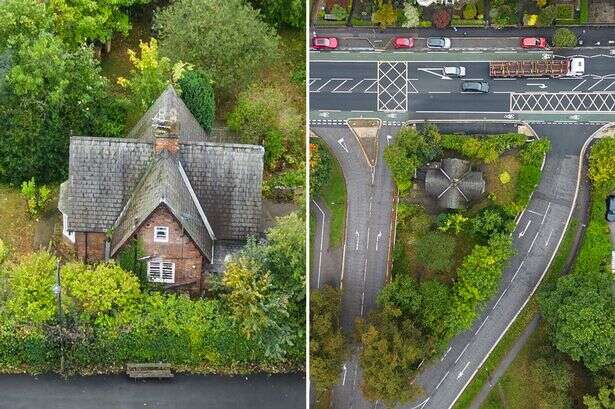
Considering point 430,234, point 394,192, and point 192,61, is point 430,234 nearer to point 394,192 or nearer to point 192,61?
point 394,192

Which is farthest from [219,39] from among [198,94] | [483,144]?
[483,144]

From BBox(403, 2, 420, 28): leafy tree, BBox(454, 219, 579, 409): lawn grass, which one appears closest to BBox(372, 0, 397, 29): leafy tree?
BBox(403, 2, 420, 28): leafy tree

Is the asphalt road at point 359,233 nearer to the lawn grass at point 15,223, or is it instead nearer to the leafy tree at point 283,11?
the leafy tree at point 283,11

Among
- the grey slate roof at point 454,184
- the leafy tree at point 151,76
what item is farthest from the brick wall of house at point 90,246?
the grey slate roof at point 454,184

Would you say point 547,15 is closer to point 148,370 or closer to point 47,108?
point 47,108

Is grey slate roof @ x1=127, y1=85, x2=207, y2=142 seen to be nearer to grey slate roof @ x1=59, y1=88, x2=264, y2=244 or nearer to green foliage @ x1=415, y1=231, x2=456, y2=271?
grey slate roof @ x1=59, y1=88, x2=264, y2=244

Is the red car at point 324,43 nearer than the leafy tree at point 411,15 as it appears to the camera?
No
